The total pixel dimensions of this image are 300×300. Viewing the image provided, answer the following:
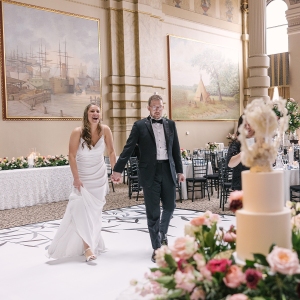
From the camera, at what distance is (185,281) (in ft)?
4.58

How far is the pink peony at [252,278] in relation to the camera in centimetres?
132

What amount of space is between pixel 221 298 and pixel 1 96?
407 inches

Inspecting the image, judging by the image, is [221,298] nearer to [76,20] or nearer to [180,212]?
[180,212]

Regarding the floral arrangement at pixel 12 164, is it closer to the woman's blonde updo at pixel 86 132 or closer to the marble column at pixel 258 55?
the woman's blonde updo at pixel 86 132

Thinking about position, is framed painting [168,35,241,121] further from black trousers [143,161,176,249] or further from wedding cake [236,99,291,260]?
wedding cake [236,99,291,260]

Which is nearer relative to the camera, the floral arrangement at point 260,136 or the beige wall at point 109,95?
the floral arrangement at point 260,136

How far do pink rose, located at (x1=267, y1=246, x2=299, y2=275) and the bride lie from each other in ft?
12.0

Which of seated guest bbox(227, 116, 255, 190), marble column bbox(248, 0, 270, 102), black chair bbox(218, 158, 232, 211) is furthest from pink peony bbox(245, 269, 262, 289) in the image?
marble column bbox(248, 0, 270, 102)

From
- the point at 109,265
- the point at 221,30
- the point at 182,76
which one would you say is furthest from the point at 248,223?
the point at 221,30

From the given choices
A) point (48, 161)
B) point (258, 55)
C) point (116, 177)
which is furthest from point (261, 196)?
point (258, 55)

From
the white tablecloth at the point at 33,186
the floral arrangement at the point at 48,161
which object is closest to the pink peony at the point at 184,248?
the white tablecloth at the point at 33,186

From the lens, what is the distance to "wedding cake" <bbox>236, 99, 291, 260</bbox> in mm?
1450

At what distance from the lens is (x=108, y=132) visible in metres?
5.03

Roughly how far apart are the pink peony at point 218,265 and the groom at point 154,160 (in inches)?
127
